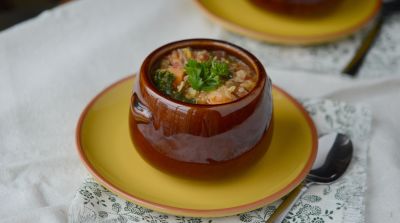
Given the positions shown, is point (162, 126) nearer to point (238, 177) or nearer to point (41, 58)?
point (238, 177)

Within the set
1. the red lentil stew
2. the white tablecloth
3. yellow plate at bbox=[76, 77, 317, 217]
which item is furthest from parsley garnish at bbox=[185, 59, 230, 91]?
the white tablecloth

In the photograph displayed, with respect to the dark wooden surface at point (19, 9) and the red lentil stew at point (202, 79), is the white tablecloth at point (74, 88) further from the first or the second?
the dark wooden surface at point (19, 9)

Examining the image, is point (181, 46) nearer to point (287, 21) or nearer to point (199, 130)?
point (199, 130)

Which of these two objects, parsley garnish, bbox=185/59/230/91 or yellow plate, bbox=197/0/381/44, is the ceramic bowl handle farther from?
yellow plate, bbox=197/0/381/44

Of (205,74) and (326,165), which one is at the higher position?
(205,74)

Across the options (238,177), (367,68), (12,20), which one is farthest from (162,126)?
(12,20)

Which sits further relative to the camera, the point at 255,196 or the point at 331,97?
the point at 331,97

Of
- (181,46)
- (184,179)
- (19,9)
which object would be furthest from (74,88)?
(19,9)
